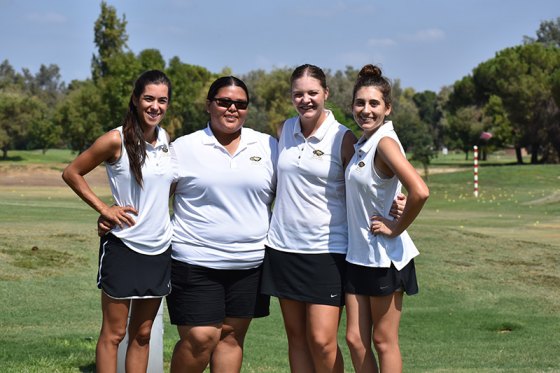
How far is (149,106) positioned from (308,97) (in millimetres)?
940

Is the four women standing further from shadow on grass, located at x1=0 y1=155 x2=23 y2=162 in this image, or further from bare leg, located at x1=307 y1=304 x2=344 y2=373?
shadow on grass, located at x1=0 y1=155 x2=23 y2=162

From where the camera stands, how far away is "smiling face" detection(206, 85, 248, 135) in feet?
18.3

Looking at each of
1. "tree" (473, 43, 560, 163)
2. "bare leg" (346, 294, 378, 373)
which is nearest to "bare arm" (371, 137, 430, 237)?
"bare leg" (346, 294, 378, 373)

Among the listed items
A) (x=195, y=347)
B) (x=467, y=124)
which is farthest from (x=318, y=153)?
(x=467, y=124)

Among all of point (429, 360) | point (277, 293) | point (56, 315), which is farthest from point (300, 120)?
point (56, 315)

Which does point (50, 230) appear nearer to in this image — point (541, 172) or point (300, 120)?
point (300, 120)

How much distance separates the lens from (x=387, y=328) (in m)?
5.34

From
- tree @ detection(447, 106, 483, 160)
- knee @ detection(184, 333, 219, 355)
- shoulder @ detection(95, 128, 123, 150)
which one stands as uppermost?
tree @ detection(447, 106, 483, 160)

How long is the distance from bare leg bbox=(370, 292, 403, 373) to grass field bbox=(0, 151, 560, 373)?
9.55ft

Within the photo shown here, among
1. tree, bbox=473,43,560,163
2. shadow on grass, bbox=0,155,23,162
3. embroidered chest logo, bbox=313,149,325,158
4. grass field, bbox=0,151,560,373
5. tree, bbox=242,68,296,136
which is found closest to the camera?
embroidered chest logo, bbox=313,149,325,158

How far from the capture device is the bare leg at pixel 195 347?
18.3 feet

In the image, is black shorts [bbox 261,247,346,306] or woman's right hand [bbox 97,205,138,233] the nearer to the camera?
woman's right hand [bbox 97,205,138,233]

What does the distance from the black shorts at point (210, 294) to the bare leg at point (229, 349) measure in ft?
0.20

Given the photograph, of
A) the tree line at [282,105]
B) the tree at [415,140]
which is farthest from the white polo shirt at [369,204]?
the tree line at [282,105]
